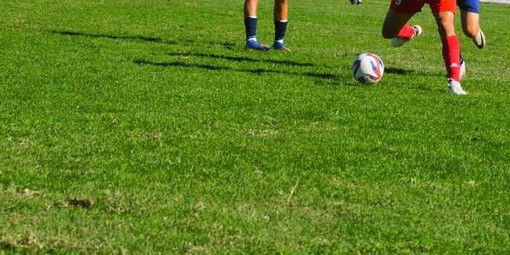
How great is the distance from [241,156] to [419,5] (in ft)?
15.5

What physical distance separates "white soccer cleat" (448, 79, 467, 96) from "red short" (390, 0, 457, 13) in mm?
706

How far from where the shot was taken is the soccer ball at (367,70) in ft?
29.0

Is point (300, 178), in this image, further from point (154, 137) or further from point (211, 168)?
Result: point (154, 137)

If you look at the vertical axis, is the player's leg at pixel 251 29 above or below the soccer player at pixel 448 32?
below

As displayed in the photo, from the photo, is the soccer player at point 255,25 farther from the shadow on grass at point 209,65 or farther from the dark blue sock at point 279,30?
the shadow on grass at point 209,65

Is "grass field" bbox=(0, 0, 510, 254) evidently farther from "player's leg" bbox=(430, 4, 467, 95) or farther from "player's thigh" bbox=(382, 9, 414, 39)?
"player's thigh" bbox=(382, 9, 414, 39)

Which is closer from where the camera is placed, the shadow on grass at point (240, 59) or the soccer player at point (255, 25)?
the shadow on grass at point (240, 59)

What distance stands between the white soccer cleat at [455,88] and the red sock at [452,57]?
0.06 metres

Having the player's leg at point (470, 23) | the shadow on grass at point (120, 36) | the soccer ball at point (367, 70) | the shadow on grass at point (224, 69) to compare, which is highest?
the player's leg at point (470, 23)

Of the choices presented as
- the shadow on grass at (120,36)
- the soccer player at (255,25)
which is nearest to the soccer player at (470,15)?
the soccer player at (255,25)

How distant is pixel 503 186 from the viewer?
4906 mm

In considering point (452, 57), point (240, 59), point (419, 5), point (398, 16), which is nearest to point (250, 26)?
point (240, 59)

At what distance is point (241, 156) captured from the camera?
5.31 m

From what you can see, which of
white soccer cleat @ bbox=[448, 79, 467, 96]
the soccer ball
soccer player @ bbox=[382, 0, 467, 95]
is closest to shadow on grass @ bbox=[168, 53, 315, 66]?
soccer player @ bbox=[382, 0, 467, 95]
